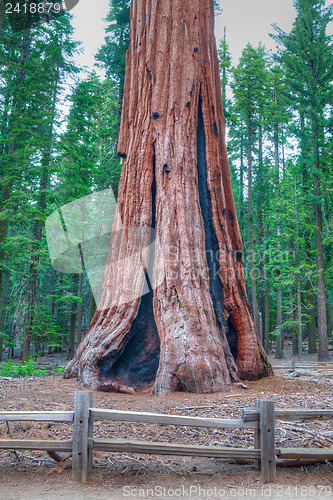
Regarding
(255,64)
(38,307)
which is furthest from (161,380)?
(255,64)

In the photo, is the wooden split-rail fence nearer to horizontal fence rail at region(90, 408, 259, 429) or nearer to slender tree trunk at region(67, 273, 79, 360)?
horizontal fence rail at region(90, 408, 259, 429)

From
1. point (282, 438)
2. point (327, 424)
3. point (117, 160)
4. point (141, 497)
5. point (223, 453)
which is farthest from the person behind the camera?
point (117, 160)

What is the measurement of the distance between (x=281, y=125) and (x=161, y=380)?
1023 inches

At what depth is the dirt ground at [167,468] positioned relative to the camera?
→ 355 centimetres

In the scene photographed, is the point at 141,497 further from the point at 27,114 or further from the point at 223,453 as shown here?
the point at 27,114

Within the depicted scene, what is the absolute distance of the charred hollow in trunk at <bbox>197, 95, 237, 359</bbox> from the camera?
7.96 m

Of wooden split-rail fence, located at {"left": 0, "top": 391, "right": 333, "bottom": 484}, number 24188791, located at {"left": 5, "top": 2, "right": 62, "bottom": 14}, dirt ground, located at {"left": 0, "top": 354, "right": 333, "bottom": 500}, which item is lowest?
dirt ground, located at {"left": 0, "top": 354, "right": 333, "bottom": 500}

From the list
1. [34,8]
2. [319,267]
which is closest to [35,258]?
[34,8]

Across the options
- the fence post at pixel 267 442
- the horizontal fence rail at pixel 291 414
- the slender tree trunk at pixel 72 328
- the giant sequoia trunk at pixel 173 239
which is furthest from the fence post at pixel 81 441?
the slender tree trunk at pixel 72 328

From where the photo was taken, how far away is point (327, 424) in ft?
17.0

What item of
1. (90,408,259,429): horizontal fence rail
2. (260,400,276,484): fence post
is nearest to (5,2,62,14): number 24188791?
(90,408,259,429): horizontal fence rail

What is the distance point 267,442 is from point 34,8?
16263 mm

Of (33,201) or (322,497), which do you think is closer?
(322,497)

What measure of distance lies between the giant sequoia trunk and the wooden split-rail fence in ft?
8.23
